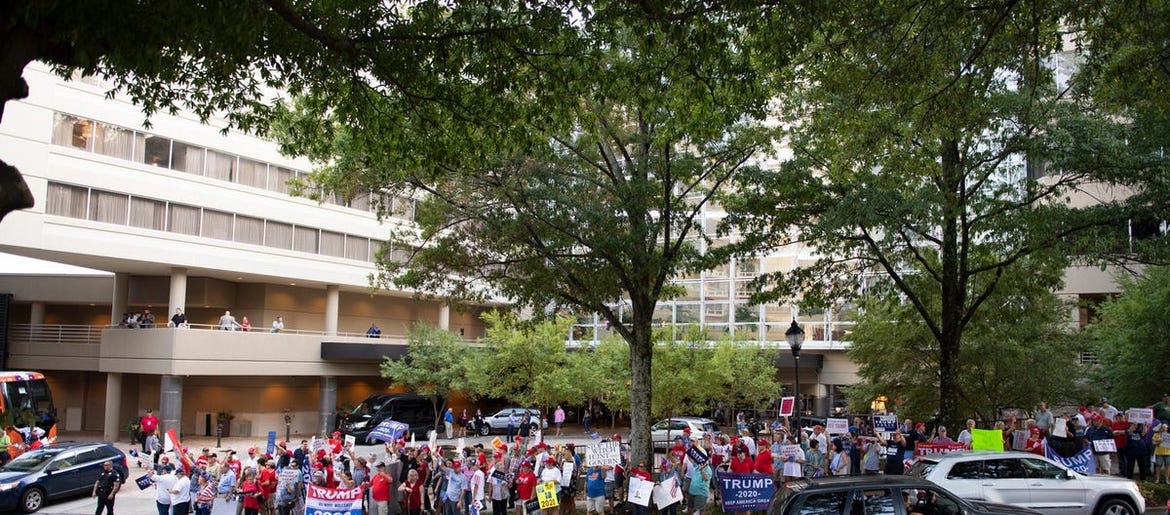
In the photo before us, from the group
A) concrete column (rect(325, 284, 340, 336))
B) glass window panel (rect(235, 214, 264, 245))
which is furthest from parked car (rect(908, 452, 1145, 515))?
concrete column (rect(325, 284, 340, 336))

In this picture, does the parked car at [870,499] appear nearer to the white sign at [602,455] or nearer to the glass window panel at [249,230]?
the white sign at [602,455]

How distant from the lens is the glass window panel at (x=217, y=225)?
40.1 meters

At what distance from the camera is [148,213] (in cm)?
3784

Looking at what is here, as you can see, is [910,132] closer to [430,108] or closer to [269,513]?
[430,108]

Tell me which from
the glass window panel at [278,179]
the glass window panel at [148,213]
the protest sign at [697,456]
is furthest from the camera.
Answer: the glass window panel at [278,179]

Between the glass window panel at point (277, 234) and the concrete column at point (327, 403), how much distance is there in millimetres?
7185

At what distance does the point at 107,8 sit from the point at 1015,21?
12368mm

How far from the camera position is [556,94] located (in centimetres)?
1302

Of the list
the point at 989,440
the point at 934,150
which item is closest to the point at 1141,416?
the point at 989,440

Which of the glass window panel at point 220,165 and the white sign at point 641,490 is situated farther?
the glass window panel at point 220,165

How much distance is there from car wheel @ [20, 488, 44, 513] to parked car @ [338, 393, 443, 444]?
15.8 m

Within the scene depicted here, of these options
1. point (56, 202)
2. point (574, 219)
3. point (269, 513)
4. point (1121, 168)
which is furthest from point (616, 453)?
point (56, 202)

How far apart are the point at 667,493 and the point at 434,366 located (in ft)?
87.6

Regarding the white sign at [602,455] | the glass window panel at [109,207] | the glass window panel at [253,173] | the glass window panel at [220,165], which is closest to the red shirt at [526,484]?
the white sign at [602,455]
